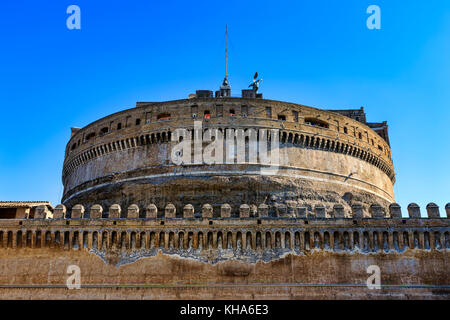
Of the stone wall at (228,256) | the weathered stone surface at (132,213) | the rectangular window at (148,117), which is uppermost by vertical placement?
the rectangular window at (148,117)

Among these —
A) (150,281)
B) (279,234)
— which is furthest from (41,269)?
(279,234)

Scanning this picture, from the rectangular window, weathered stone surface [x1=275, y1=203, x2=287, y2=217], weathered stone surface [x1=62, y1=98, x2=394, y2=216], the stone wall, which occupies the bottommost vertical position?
the stone wall

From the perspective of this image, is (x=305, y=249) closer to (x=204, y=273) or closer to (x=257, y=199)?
(x=204, y=273)

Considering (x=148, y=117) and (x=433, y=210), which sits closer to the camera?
(x=433, y=210)

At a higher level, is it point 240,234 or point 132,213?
point 132,213

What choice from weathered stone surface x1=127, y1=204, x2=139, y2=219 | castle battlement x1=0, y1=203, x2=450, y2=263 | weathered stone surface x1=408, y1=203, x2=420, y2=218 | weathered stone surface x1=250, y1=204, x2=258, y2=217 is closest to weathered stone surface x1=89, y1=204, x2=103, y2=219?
castle battlement x1=0, y1=203, x2=450, y2=263

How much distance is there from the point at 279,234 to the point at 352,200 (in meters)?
8.42

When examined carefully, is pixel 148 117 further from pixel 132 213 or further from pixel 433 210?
pixel 433 210

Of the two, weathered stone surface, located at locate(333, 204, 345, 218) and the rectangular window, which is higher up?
the rectangular window

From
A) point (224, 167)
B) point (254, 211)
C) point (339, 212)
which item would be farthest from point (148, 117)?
point (339, 212)

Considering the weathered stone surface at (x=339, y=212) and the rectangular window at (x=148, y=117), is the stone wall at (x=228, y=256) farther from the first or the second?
Answer: the rectangular window at (x=148, y=117)

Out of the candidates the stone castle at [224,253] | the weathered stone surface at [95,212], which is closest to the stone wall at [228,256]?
the stone castle at [224,253]

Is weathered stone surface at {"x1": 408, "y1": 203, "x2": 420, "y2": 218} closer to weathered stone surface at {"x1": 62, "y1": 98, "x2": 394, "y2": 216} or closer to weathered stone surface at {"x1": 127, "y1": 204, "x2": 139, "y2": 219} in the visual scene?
weathered stone surface at {"x1": 62, "y1": 98, "x2": 394, "y2": 216}

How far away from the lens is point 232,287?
15.5m
